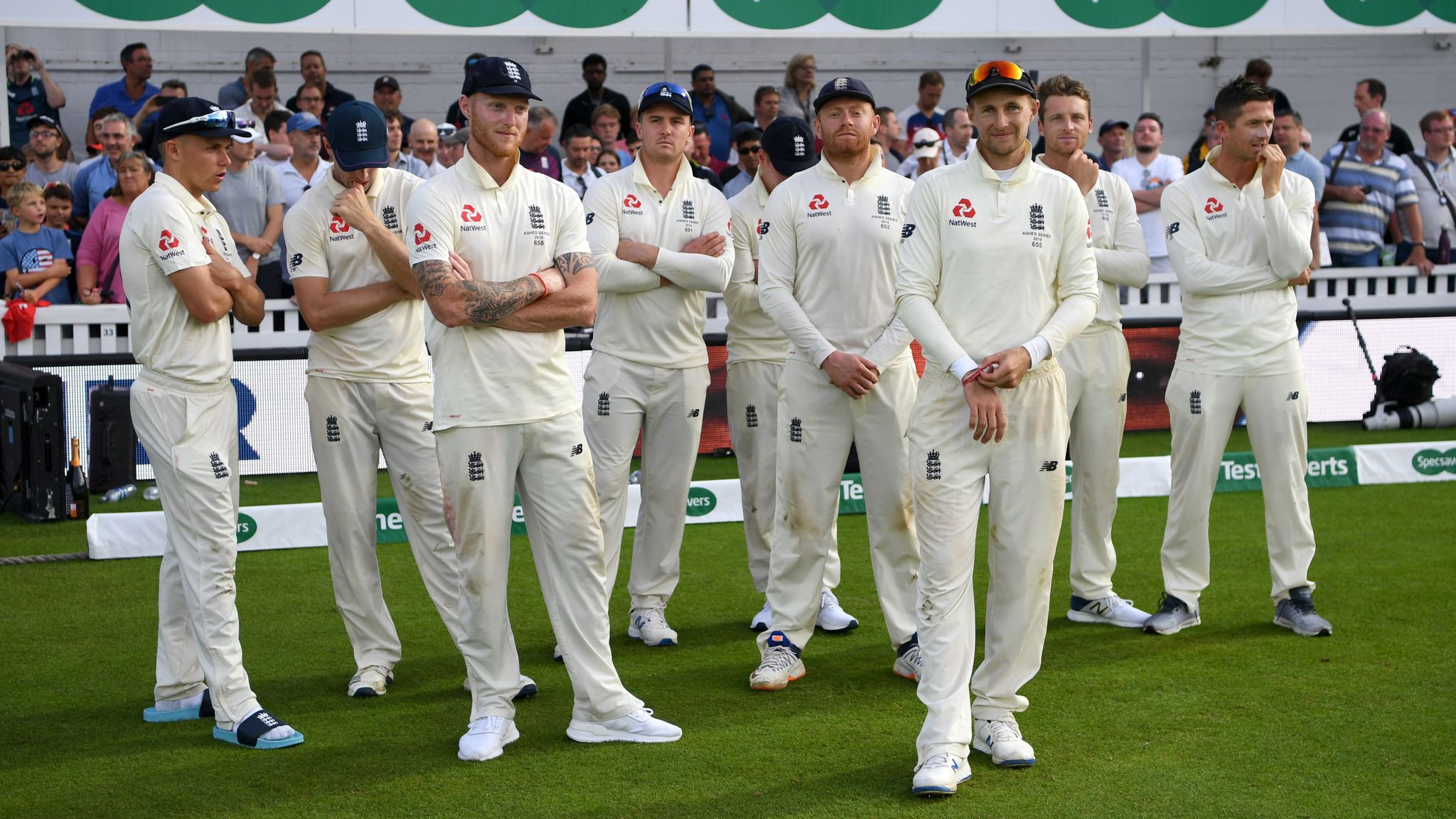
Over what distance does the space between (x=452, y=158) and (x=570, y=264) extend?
6512 mm

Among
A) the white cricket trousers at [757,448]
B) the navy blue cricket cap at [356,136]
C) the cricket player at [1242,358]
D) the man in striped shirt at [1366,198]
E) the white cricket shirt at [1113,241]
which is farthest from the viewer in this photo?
the man in striped shirt at [1366,198]

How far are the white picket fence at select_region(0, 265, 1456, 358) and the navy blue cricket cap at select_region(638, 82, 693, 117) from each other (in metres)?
4.33

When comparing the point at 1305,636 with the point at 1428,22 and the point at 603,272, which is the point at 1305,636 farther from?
the point at 1428,22

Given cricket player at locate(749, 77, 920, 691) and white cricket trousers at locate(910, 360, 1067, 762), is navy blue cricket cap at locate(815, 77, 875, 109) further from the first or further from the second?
white cricket trousers at locate(910, 360, 1067, 762)

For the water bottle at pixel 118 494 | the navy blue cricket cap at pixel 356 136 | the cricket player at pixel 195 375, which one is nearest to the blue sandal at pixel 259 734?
the cricket player at pixel 195 375

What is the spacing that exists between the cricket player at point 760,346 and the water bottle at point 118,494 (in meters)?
4.71

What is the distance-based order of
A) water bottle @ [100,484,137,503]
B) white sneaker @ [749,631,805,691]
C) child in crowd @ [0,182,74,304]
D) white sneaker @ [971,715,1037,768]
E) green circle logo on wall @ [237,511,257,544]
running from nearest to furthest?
white sneaker @ [971,715,1037,768] → white sneaker @ [749,631,805,691] → green circle logo on wall @ [237,511,257,544] → water bottle @ [100,484,137,503] → child in crowd @ [0,182,74,304]

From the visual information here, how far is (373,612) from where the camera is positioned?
18.7ft

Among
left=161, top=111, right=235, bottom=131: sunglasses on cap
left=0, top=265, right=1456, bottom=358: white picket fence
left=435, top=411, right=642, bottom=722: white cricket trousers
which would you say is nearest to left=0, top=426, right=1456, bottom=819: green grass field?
left=435, top=411, right=642, bottom=722: white cricket trousers

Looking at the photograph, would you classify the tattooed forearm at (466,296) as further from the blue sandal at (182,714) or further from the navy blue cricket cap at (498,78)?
the blue sandal at (182,714)

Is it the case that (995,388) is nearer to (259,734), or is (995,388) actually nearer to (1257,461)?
(1257,461)

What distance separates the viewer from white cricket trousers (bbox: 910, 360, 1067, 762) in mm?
4496

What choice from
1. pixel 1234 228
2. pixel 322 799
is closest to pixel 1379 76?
pixel 1234 228

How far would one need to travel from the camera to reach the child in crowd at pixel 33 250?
394 inches
